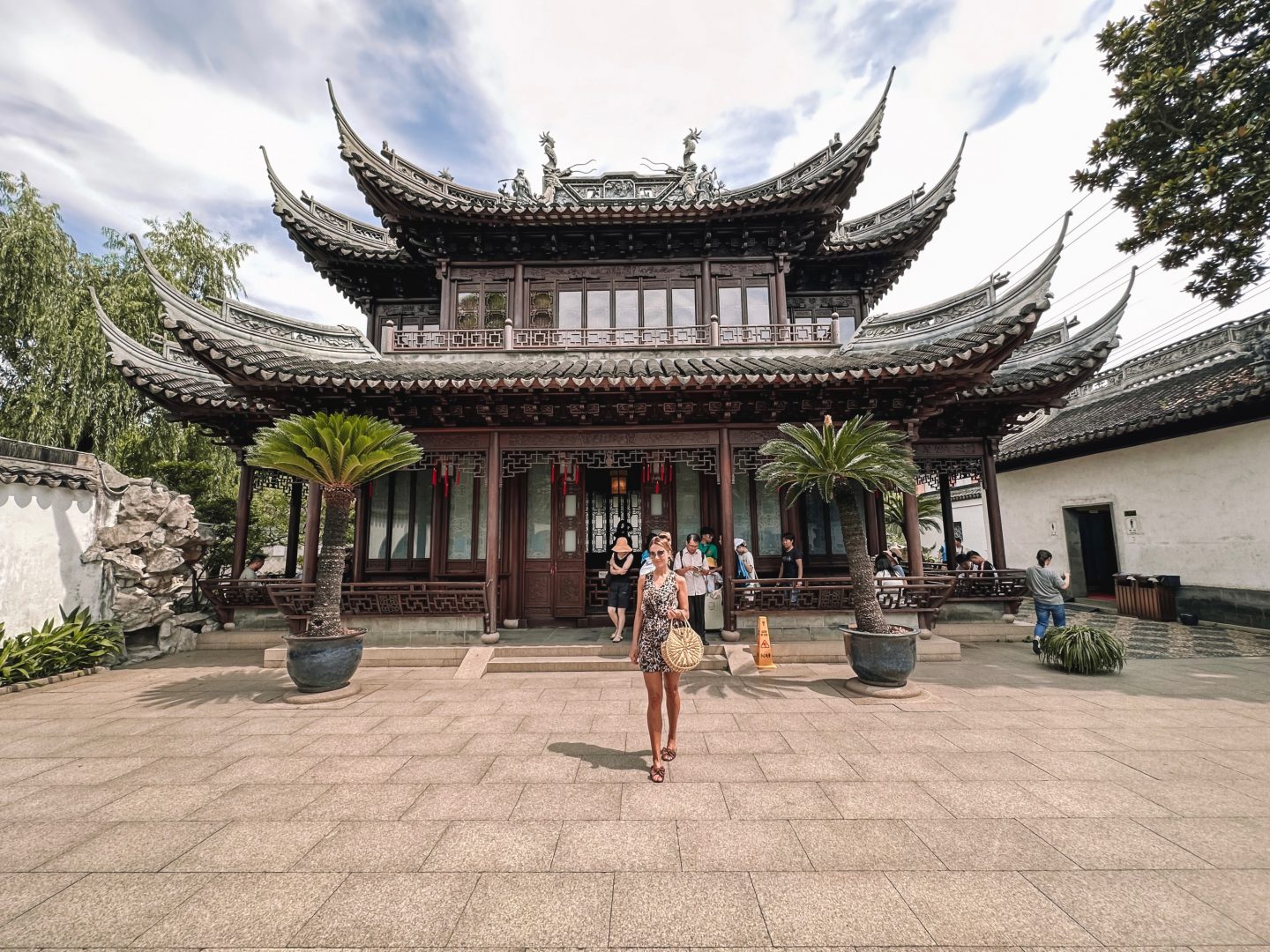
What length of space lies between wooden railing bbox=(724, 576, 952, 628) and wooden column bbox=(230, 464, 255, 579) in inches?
351

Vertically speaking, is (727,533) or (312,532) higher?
(312,532)

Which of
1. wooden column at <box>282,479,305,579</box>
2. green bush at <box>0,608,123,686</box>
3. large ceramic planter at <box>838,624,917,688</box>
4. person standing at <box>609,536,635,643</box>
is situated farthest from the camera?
wooden column at <box>282,479,305,579</box>

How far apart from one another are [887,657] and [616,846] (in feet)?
13.3

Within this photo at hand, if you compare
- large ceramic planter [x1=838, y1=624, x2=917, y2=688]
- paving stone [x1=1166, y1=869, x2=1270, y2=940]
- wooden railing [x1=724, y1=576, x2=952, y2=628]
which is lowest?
paving stone [x1=1166, y1=869, x2=1270, y2=940]

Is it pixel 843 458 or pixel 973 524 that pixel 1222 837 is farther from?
pixel 973 524

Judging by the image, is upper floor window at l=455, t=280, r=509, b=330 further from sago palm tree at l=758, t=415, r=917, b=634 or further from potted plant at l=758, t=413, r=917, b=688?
sago palm tree at l=758, t=415, r=917, b=634

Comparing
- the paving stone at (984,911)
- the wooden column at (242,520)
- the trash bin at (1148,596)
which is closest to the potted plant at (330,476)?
the wooden column at (242,520)

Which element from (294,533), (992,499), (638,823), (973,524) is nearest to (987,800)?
(638,823)

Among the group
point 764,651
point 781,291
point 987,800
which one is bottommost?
point 987,800

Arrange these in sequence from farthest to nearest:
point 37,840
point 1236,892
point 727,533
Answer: point 727,533 < point 37,840 < point 1236,892

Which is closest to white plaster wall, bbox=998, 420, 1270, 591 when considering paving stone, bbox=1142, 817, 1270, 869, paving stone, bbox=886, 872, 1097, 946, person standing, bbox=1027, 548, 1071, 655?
person standing, bbox=1027, 548, 1071, 655

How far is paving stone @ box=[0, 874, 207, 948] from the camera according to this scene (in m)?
2.21

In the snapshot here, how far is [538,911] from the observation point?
2346 millimetres

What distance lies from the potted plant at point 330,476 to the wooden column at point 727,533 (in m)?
4.80
